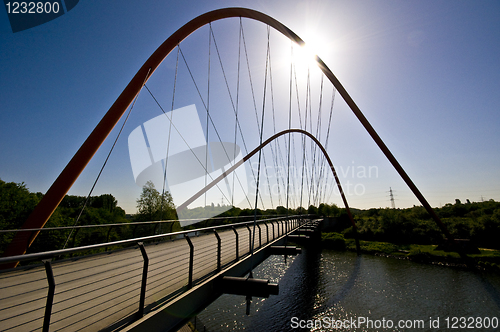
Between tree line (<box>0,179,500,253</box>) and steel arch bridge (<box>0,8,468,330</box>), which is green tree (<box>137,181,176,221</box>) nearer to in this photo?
tree line (<box>0,179,500,253</box>)

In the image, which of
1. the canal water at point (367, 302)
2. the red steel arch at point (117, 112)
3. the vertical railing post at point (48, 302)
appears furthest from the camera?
the canal water at point (367, 302)

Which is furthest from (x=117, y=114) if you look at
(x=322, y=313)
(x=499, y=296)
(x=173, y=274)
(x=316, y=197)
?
(x=316, y=197)

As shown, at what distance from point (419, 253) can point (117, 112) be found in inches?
1679

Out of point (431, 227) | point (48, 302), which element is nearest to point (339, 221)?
point (431, 227)

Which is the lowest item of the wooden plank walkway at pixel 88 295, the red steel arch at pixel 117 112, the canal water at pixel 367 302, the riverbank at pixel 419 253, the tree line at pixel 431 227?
the canal water at pixel 367 302

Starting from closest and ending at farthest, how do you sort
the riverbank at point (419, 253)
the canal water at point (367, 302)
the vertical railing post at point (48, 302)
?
1. the vertical railing post at point (48, 302)
2. the canal water at point (367, 302)
3. the riverbank at point (419, 253)

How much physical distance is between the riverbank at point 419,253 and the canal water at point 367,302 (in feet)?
9.46

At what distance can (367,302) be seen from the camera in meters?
19.6

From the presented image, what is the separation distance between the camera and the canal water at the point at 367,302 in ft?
52.9

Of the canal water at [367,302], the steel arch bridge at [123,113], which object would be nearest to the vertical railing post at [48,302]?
the steel arch bridge at [123,113]

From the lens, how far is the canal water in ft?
52.9

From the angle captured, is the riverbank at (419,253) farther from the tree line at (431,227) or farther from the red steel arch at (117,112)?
the red steel arch at (117,112)

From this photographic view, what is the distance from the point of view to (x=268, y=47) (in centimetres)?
1380

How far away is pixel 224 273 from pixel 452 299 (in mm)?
24936
